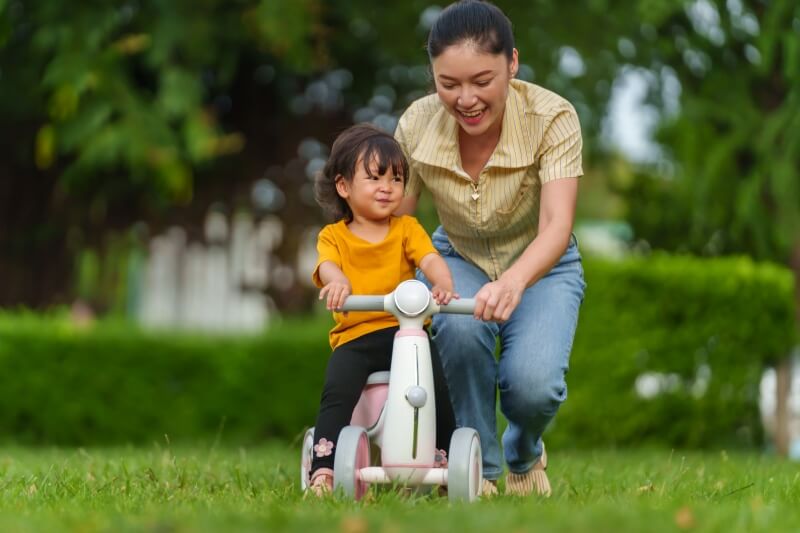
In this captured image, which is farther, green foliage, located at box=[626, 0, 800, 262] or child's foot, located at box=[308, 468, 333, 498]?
green foliage, located at box=[626, 0, 800, 262]

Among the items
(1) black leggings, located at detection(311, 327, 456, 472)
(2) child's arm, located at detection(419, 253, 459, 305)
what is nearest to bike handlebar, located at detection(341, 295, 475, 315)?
(2) child's arm, located at detection(419, 253, 459, 305)

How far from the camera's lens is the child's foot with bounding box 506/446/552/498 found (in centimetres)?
416

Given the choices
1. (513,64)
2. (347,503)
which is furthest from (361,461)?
(513,64)

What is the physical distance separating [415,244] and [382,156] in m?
0.30

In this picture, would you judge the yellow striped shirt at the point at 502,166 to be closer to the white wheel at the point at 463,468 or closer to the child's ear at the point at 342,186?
the child's ear at the point at 342,186

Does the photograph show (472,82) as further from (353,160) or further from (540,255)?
(540,255)

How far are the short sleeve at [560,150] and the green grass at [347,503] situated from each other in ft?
3.42

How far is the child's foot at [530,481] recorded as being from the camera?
164 inches

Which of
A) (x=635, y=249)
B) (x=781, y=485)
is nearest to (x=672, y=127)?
(x=635, y=249)

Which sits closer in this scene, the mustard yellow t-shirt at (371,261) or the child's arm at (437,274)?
the child's arm at (437,274)

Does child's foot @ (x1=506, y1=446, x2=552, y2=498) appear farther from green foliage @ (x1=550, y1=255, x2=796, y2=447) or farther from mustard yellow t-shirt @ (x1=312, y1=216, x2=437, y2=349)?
green foliage @ (x1=550, y1=255, x2=796, y2=447)

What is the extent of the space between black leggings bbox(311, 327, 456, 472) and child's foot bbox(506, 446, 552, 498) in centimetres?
39

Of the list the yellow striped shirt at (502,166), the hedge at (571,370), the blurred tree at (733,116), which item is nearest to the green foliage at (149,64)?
the hedge at (571,370)

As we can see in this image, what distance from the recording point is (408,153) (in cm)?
415
